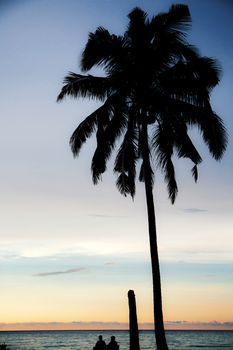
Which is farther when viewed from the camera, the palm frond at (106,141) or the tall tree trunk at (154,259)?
the palm frond at (106,141)

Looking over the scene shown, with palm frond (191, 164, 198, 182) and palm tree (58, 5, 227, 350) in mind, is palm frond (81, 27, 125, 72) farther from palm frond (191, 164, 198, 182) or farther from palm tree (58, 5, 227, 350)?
palm frond (191, 164, 198, 182)

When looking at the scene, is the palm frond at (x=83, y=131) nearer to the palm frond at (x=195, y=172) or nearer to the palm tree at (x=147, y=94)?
the palm tree at (x=147, y=94)

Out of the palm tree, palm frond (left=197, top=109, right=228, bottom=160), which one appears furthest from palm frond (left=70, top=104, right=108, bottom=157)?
palm frond (left=197, top=109, right=228, bottom=160)

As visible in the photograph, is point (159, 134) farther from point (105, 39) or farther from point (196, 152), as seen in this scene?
point (105, 39)

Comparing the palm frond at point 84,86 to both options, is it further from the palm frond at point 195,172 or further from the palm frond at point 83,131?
the palm frond at point 195,172

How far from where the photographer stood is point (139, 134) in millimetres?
20250

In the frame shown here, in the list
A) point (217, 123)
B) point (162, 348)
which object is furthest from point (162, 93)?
point (162, 348)

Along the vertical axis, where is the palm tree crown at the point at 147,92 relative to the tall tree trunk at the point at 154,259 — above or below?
above

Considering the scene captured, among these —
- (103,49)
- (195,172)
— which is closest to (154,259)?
(195,172)

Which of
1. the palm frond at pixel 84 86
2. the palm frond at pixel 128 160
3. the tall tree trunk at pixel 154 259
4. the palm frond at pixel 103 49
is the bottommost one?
the tall tree trunk at pixel 154 259

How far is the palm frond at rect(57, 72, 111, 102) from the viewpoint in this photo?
20.5m

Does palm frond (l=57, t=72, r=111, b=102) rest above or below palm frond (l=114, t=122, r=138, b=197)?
above

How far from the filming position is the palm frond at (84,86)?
2053 centimetres

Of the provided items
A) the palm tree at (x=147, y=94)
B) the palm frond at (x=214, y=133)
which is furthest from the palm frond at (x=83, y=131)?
the palm frond at (x=214, y=133)
